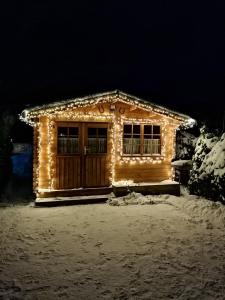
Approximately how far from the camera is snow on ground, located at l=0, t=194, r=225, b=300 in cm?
466

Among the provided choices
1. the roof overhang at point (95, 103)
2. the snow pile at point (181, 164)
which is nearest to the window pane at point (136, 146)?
the roof overhang at point (95, 103)

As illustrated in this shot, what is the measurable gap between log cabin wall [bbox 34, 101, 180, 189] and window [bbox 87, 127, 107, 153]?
0.20 meters

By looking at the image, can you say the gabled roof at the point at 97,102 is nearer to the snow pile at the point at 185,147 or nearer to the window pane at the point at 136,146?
the window pane at the point at 136,146

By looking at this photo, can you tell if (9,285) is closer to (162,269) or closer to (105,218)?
(162,269)

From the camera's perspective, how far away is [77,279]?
4.94 m

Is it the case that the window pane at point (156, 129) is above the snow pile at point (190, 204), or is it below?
above

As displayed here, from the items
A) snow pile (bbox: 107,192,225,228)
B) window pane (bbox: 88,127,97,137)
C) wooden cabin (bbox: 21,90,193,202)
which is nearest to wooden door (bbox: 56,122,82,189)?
wooden cabin (bbox: 21,90,193,202)

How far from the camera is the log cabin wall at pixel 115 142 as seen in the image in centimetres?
1025

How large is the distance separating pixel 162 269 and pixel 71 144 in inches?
244

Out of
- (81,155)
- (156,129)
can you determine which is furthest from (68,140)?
(156,129)

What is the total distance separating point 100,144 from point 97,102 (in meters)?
1.57

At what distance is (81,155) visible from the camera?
419 inches

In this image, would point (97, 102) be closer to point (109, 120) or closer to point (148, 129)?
point (109, 120)

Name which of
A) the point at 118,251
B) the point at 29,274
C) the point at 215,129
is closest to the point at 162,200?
the point at 215,129
